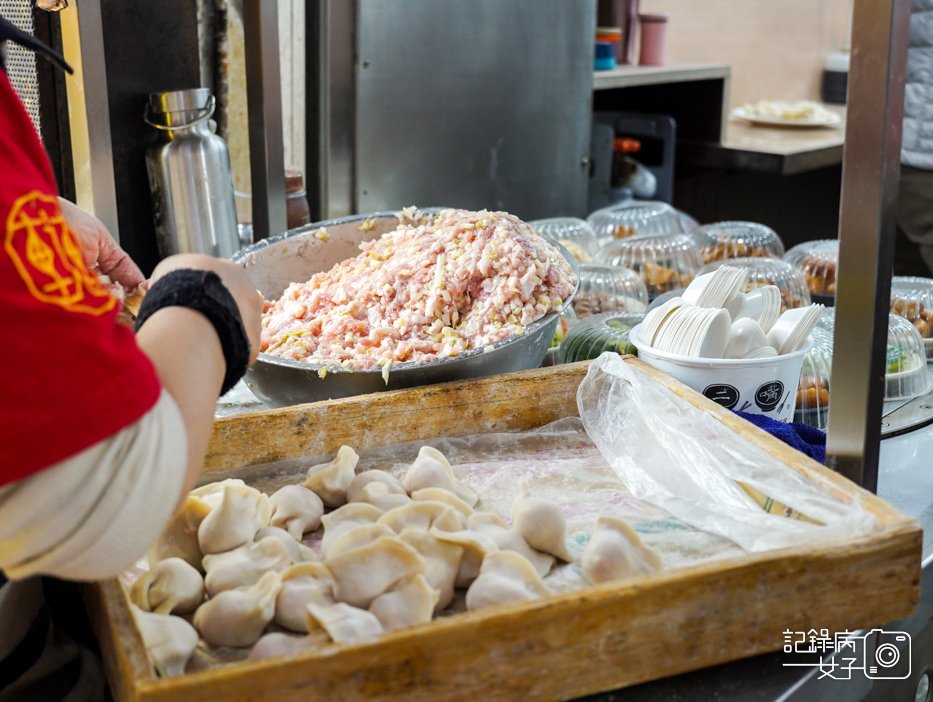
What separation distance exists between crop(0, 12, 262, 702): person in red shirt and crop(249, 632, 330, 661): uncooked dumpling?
174 millimetres

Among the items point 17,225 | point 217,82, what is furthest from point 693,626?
point 217,82

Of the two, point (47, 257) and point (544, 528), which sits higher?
point (47, 257)

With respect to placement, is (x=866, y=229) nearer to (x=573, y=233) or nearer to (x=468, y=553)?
(x=468, y=553)

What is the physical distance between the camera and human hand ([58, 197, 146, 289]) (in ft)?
4.67

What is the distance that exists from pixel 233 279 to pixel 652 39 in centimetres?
407

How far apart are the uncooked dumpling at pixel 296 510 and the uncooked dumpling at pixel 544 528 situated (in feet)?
0.93

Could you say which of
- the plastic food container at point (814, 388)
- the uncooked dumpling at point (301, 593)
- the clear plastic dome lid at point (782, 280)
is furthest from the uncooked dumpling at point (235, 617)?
the clear plastic dome lid at point (782, 280)

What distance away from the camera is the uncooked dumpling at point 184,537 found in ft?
3.83

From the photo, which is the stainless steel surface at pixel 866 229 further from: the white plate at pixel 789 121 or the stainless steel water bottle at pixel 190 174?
the white plate at pixel 789 121

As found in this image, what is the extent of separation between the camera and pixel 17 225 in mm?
776

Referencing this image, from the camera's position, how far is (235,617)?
3.28 feet

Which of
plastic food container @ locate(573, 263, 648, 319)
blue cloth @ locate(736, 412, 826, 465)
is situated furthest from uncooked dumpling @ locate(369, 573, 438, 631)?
plastic food container @ locate(573, 263, 648, 319)

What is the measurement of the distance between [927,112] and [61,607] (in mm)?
3347

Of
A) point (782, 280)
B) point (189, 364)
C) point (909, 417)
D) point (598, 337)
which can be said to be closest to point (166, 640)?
point (189, 364)
